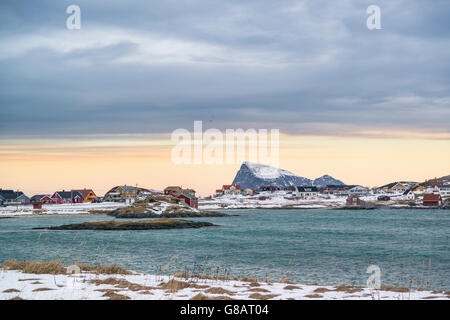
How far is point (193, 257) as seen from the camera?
44.1m

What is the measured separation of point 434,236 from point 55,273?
63.2 meters

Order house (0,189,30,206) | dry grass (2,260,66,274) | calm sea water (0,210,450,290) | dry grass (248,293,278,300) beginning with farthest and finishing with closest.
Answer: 1. house (0,189,30,206)
2. calm sea water (0,210,450,290)
3. dry grass (2,260,66,274)
4. dry grass (248,293,278,300)

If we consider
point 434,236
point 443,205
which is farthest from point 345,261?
point 443,205

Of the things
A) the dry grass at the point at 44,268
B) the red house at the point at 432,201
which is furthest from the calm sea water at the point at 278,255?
the red house at the point at 432,201

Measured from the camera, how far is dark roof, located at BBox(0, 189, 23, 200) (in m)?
185

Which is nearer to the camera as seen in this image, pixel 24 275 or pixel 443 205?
pixel 24 275

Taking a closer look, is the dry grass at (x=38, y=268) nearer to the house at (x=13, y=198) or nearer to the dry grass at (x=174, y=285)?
the dry grass at (x=174, y=285)

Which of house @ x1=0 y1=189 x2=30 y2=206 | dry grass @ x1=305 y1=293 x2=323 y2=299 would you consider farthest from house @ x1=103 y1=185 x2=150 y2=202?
dry grass @ x1=305 y1=293 x2=323 y2=299

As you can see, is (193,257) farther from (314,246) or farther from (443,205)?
(443,205)

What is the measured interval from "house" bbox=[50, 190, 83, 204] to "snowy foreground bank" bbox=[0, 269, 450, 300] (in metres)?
166

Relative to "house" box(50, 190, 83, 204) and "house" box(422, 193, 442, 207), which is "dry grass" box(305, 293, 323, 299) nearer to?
"house" box(50, 190, 83, 204)

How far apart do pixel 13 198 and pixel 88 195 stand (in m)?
30.8

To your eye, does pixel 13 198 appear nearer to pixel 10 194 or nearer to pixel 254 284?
pixel 10 194
